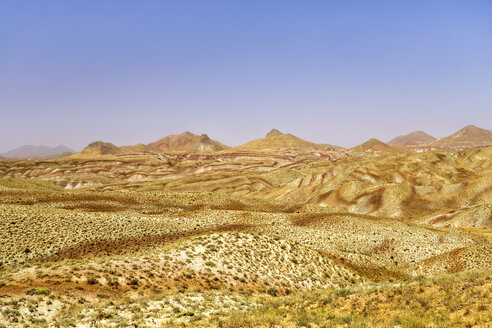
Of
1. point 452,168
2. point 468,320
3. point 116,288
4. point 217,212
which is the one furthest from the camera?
point 452,168

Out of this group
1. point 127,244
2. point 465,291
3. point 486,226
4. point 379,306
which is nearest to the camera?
point 465,291

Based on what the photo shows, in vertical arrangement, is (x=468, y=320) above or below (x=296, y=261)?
above

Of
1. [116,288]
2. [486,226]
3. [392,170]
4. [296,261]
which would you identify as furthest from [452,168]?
[116,288]

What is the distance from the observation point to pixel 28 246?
100ft

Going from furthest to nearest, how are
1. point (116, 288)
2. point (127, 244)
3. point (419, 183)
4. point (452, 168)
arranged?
point (452, 168)
point (419, 183)
point (127, 244)
point (116, 288)

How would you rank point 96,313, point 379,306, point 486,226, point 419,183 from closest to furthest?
1. point 379,306
2. point 96,313
3. point 486,226
4. point 419,183

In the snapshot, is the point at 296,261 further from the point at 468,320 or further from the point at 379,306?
the point at 468,320

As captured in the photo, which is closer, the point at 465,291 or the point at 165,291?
the point at 465,291

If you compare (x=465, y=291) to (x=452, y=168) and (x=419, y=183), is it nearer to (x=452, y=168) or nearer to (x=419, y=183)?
(x=419, y=183)

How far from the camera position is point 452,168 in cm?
10650

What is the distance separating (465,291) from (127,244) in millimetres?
32245

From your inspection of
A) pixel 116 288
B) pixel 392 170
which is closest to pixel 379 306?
pixel 116 288

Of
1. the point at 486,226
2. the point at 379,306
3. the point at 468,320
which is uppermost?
the point at 468,320

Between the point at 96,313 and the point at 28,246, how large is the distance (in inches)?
796
